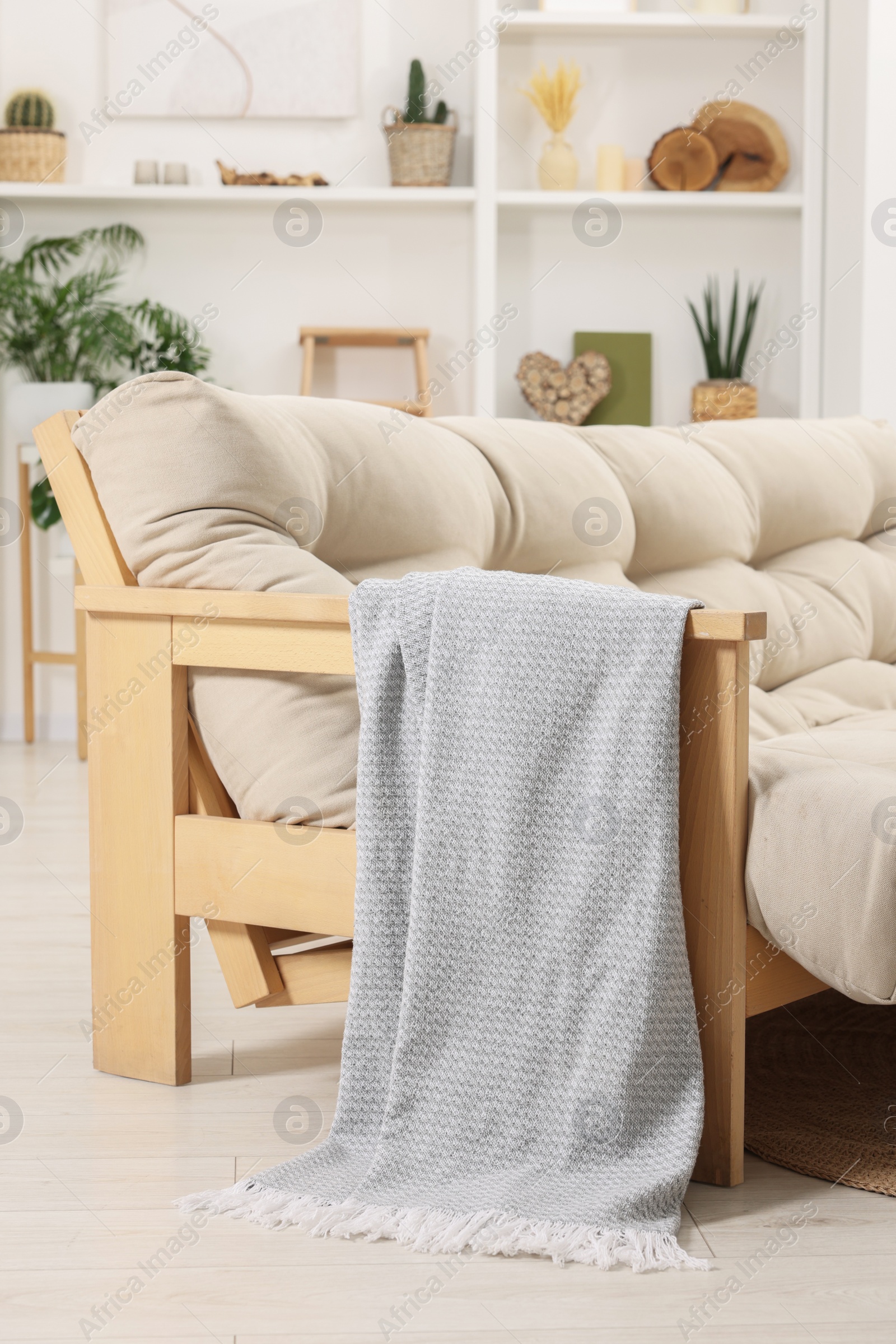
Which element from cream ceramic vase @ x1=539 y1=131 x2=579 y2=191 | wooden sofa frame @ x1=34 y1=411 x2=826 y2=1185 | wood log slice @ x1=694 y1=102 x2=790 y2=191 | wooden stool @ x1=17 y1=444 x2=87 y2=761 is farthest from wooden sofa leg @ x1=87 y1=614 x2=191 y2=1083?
wood log slice @ x1=694 y1=102 x2=790 y2=191

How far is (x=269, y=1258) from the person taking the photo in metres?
1.04

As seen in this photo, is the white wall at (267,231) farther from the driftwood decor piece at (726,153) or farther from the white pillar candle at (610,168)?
the driftwood decor piece at (726,153)

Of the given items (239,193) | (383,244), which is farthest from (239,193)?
(383,244)

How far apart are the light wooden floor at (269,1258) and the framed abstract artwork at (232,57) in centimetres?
308

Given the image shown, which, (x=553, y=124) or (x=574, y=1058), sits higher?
(x=553, y=124)

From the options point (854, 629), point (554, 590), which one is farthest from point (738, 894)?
point (854, 629)

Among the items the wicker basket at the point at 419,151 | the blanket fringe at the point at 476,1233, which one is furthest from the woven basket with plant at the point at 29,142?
the blanket fringe at the point at 476,1233

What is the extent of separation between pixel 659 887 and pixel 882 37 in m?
3.02

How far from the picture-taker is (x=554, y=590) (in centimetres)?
113

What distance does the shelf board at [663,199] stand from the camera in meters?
3.68

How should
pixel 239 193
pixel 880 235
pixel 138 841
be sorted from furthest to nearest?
pixel 239 193 → pixel 880 235 → pixel 138 841

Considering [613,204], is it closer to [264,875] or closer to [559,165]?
[559,165]

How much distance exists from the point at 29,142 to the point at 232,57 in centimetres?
62

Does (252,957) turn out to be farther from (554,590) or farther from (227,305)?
(227,305)
